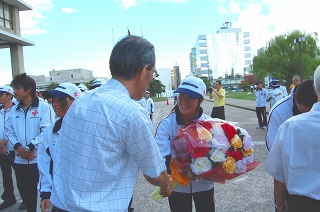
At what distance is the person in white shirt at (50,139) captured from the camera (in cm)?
242

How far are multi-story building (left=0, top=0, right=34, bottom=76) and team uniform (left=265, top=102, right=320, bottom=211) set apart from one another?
84.7 feet

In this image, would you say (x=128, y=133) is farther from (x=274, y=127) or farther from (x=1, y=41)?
(x=1, y=41)

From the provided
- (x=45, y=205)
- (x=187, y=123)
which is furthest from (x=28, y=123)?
(x=187, y=123)

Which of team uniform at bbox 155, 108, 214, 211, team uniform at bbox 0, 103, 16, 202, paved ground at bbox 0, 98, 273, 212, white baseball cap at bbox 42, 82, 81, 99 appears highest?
white baseball cap at bbox 42, 82, 81, 99

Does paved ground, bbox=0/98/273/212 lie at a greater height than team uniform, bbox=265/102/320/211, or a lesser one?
lesser

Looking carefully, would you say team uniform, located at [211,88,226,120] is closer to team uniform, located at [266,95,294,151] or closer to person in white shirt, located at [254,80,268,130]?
person in white shirt, located at [254,80,268,130]

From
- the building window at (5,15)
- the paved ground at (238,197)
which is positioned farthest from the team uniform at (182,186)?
the building window at (5,15)

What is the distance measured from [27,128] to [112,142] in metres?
2.82

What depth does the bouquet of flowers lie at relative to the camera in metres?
2.19

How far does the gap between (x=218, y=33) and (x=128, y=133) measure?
500ft

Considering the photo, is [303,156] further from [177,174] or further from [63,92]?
[63,92]

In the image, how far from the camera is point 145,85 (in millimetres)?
1612

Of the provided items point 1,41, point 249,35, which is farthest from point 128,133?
point 249,35

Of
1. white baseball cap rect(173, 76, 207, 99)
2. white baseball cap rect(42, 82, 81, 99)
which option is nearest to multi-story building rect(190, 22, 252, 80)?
white baseball cap rect(173, 76, 207, 99)
